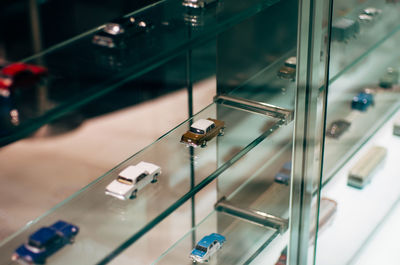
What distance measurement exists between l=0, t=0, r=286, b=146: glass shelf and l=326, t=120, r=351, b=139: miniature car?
760mm

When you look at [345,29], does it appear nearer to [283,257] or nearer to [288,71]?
[288,71]

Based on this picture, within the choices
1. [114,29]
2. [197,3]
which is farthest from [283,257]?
[114,29]

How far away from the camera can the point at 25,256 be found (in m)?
1.11

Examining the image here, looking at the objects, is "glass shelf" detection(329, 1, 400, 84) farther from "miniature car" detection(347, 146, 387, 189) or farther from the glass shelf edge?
the glass shelf edge

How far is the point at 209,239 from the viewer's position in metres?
1.60

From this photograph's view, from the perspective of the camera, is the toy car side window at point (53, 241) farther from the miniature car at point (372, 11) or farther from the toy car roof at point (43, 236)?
the miniature car at point (372, 11)

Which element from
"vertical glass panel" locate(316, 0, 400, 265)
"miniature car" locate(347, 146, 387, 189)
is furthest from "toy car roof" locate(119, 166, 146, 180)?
"miniature car" locate(347, 146, 387, 189)

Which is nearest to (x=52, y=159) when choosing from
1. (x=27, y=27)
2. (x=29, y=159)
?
(x=29, y=159)

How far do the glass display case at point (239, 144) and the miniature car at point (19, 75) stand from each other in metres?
0.02

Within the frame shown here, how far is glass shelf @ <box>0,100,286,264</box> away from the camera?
1.17 meters

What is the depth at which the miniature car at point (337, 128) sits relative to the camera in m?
1.96

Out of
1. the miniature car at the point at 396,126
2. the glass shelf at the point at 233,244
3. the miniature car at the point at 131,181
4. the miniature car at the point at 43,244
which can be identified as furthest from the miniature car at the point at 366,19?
the miniature car at the point at 43,244

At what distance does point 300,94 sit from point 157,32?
369 millimetres

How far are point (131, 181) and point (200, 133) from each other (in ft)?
0.76
